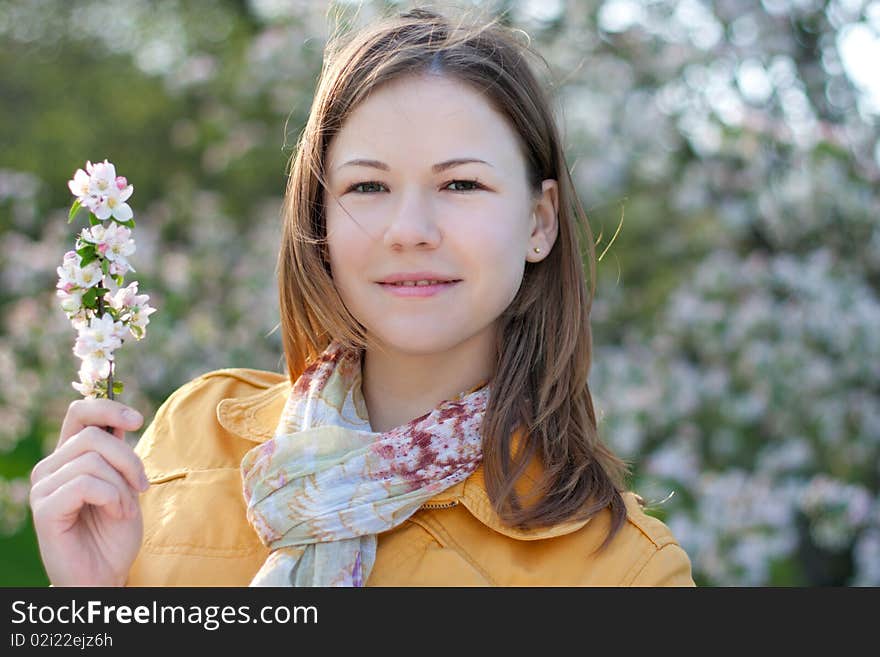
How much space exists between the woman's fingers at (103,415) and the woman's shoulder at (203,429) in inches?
14.3

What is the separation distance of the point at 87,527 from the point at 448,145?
81 cm

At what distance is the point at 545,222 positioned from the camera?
1879mm

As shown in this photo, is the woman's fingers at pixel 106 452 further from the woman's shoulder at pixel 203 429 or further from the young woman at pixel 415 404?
the woman's shoulder at pixel 203 429

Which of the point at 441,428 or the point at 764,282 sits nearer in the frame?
the point at 441,428

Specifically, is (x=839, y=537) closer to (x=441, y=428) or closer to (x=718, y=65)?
(x=718, y=65)

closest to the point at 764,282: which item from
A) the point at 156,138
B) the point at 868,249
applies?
the point at 868,249

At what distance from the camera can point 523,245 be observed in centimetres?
176

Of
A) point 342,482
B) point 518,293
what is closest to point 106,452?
point 342,482

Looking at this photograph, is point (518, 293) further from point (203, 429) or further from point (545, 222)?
point (203, 429)

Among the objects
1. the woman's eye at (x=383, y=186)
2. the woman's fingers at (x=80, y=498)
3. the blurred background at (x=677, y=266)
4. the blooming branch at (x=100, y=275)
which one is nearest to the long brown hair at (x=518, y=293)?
the woman's eye at (x=383, y=186)

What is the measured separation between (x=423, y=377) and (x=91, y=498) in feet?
1.98

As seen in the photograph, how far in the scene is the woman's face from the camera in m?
1.65

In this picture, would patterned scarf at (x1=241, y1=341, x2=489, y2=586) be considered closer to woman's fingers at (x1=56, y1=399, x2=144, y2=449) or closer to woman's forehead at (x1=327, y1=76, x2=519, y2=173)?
woman's fingers at (x1=56, y1=399, x2=144, y2=449)

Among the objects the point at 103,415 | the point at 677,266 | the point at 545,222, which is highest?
the point at 677,266
